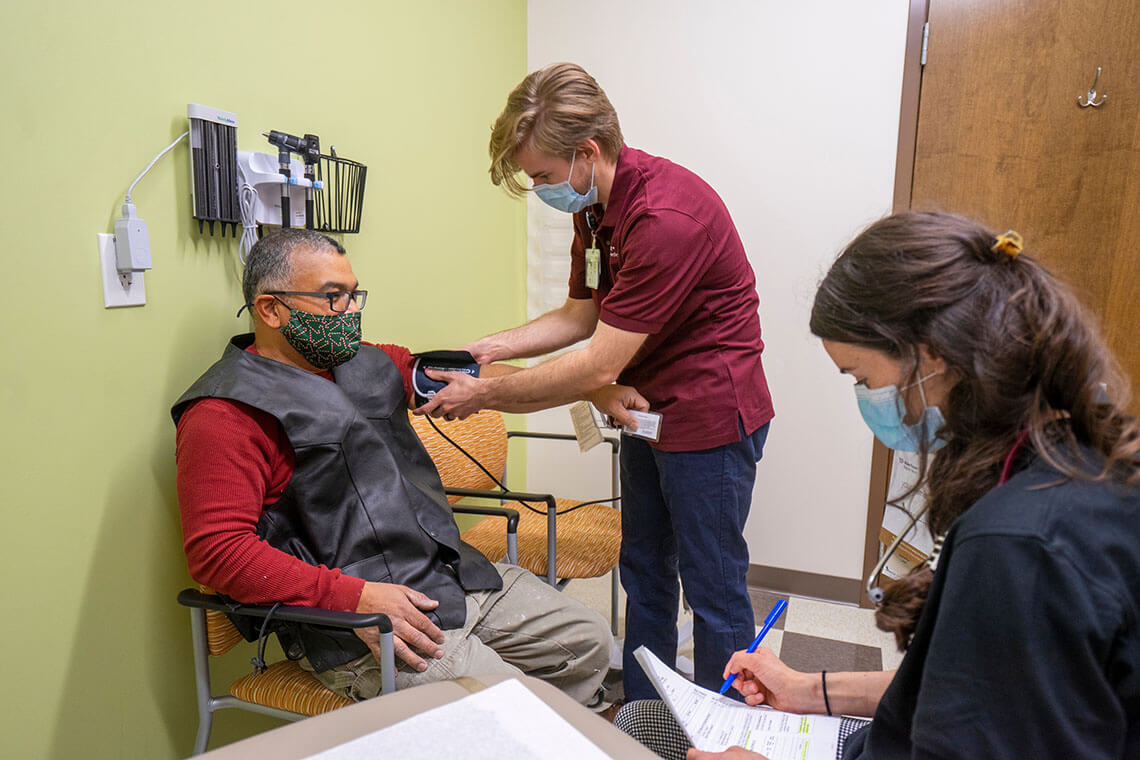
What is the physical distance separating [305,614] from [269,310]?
23.4 inches

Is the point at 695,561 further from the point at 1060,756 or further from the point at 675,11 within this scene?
the point at 675,11

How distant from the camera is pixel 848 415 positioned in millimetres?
2648

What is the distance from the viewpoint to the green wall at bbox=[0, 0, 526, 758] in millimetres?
1162

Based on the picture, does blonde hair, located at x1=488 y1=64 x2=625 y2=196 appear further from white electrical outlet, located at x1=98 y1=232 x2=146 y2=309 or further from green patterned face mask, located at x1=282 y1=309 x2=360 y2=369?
white electrical outlet, located at x1=98 y1=232 x2=146 y2=309

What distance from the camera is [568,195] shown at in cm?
167

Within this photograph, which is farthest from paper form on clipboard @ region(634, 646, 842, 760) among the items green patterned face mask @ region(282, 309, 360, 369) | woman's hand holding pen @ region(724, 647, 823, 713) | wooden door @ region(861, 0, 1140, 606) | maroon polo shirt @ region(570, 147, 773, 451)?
wooden door @ region(861, 0, 1140, 606)

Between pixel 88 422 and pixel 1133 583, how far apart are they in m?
1.48

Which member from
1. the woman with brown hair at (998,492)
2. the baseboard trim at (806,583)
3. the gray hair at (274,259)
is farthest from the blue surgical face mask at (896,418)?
the baseboard trim at (806,583)

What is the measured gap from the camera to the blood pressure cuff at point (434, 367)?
1.72 m

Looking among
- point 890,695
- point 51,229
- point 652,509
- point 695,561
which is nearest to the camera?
point 890,695

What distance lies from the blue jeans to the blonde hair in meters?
0.73

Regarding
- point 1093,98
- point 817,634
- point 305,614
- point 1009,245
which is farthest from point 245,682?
point 1093,98

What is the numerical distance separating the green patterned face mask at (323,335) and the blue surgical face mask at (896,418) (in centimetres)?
98

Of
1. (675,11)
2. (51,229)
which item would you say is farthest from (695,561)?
(675,11)
